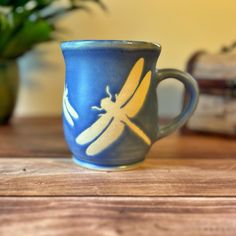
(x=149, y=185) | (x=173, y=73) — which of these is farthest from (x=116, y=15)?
(x=149, y=185)

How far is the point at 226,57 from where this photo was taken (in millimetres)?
560

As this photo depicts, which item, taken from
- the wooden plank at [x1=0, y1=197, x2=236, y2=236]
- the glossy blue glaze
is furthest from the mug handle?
the wooden plank at [x1=0, y1=197, x2=236, y2=236]

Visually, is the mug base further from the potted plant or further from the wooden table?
the potted plant

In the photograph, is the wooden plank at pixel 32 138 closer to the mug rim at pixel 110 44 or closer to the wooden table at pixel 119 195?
the wooden table at pixel 119 195

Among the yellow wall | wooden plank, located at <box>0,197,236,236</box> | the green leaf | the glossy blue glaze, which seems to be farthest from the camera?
the yellow wall

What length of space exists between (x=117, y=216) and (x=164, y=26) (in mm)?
581

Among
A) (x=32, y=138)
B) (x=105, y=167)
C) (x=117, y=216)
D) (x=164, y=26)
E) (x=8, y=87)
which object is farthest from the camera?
(x=164, y=26)

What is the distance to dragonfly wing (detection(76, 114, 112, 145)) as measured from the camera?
0.34 metres

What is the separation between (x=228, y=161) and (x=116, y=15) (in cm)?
47

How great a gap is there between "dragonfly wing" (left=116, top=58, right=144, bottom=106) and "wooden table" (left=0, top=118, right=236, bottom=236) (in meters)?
0.08

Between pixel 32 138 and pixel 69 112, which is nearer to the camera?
pixel 69 112

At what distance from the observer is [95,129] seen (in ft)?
1.13

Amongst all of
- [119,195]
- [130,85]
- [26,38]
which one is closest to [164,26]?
[26,38]

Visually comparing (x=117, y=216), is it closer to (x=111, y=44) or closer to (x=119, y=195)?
(x=119, y=195)
